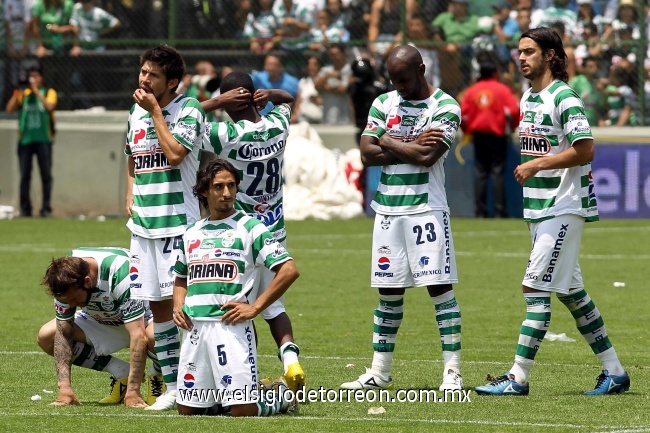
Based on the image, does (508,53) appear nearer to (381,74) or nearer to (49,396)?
(381,74)

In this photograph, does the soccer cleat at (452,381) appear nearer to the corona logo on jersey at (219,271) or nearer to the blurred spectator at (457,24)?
the corona logo on jersey at (219,271)

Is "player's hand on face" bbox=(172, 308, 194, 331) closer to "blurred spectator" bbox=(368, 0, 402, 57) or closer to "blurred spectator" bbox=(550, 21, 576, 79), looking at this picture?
"blurred spectator" bbox=(550, 21, 576, 79)

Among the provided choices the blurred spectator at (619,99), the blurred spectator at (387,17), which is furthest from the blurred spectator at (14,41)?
the blurred spectator at (619,99)

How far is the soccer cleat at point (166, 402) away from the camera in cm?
810

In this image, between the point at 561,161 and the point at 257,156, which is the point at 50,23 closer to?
the point at 257,156

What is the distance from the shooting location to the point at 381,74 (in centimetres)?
2358

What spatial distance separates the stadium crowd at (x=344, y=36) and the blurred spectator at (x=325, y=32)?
2cm

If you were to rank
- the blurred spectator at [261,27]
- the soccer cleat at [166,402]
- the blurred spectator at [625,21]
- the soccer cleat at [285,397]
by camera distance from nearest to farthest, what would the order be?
the soccer cleat at [285,397] → the soccer cleat at [166,402] → the blurred spectator at [625,21] → the blurred spectator at [261,27]

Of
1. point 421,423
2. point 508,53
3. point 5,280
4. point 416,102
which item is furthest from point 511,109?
point 421,423

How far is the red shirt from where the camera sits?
2241 cm

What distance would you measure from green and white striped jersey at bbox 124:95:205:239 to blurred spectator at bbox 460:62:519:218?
14.5 meters

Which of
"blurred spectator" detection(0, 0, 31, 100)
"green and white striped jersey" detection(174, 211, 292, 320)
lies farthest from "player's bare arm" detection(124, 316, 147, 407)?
"blurred spectator" detection(0, 0, 31, 100)

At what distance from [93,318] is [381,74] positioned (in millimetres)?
15225

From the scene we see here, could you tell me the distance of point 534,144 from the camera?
8828 mm
